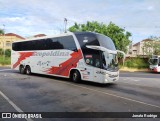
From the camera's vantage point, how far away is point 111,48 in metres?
16.9

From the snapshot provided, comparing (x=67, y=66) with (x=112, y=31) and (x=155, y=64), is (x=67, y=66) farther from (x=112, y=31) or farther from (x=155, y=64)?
(x=112, y=31)

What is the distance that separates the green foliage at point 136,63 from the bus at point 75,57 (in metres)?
28.2

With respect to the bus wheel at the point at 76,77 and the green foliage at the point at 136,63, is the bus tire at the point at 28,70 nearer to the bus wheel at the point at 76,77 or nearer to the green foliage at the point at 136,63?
the bus wheel at the point at 76,77

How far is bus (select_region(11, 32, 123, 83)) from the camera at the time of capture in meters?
16.0

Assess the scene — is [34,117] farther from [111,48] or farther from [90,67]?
[111,48]

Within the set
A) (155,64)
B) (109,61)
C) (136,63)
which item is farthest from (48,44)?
(136,63)

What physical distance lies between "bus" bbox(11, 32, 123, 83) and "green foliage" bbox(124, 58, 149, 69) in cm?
2819

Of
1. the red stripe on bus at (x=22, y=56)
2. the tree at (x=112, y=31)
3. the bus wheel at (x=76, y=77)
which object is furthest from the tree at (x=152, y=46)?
the bus wheel at (x=76, y=77)

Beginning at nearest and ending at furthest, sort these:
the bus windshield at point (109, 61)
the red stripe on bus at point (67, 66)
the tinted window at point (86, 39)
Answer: the bus windshield at point (109, 61)
the tinted window at point (86, 39)
the red stripe on bus at point (67, 66)

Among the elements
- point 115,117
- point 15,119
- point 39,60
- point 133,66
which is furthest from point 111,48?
point 133,66

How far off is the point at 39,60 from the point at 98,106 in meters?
12.6

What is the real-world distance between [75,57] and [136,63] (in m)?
33.2

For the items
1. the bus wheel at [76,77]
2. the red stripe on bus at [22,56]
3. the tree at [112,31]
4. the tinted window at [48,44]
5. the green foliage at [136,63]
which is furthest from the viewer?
the tree at [112,31]

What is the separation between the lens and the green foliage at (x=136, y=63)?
47.7 meters
